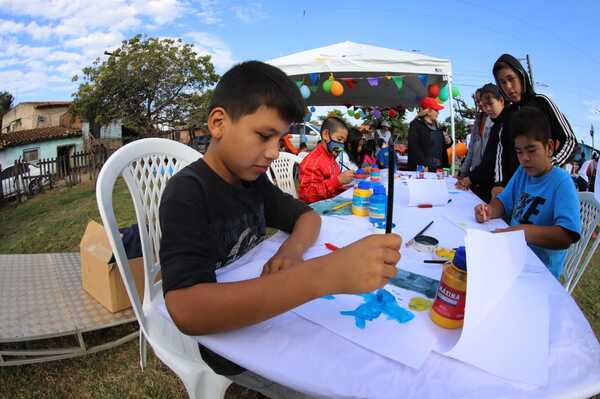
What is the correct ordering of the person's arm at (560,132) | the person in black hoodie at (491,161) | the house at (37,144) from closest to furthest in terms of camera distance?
the person's arm at (560,132)
the person in black hoodie at (491,161)
the house at (37,144)

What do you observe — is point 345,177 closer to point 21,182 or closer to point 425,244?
point 425,244

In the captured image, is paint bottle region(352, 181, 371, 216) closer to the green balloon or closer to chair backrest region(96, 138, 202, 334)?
chair backrest region(96, 138, 202, 334)

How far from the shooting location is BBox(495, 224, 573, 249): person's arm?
4.62 ft

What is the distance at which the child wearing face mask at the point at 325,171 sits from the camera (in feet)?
9.21

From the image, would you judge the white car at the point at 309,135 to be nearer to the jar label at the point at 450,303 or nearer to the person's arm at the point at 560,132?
the person's arm at the point at 560,132

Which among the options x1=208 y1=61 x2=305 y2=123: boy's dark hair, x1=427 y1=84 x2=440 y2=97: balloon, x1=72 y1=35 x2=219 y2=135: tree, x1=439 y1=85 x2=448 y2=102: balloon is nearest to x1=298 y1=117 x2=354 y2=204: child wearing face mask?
x1=208 y1=61 x2=305 y2=123: boy's dark hair

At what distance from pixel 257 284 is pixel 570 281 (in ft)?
6.03

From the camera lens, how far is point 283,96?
102cm

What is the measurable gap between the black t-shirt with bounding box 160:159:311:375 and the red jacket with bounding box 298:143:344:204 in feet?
4.84

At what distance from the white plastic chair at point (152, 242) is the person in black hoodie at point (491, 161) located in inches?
85.6

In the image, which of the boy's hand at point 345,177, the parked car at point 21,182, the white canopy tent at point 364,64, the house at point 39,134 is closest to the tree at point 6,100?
the house at point 39,134

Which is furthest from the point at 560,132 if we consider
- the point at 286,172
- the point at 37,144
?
the point at 37,144

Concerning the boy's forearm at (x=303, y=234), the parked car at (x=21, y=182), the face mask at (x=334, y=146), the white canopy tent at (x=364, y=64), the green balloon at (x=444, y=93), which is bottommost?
the parked car at (x=21, y=182)

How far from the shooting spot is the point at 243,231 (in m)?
1.15
